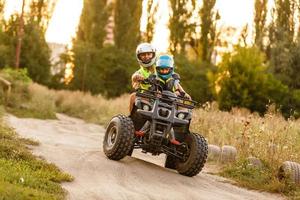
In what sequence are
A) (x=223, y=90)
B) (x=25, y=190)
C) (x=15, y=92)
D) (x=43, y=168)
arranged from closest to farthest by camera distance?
(x=25, y=190) → (x=43, y=168) → (x=15, y=92) → (x=223, y=90)

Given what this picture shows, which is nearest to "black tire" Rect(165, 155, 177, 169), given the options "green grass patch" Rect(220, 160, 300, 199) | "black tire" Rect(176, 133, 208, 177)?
"black tire" Rect(176, 133, 208, 177)

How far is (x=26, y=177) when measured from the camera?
7.68 metres

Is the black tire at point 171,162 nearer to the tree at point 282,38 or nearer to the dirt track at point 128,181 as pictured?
the dirt track at point 128,181

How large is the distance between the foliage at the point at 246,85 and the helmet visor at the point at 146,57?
2049 cm

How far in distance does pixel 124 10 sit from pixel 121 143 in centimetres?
3337

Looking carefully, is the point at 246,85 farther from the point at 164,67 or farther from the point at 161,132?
the point at 161,132

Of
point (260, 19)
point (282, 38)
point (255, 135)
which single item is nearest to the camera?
point (255, 135)

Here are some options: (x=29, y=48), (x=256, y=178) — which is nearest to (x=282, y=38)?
(x=29, y=48)

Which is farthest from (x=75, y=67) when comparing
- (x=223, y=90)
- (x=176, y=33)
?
(x=223, y=90)

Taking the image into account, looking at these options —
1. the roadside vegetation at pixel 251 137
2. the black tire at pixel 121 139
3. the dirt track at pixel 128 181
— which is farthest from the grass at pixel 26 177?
the roadside vegetation at pixel 251 137

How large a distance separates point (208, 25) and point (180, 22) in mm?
1831

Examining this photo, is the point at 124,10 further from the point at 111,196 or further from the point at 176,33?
the point at 111,196

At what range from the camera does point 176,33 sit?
42.1 m

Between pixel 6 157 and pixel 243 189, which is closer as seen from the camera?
pixel 6 157
